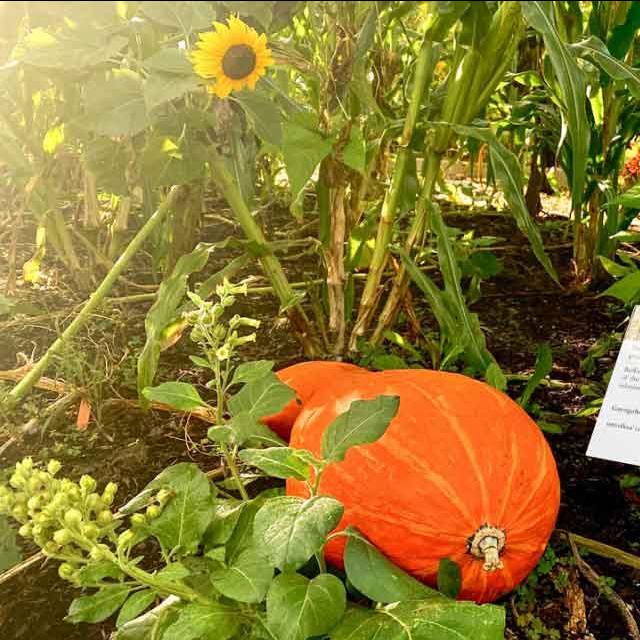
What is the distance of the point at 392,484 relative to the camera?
100cm

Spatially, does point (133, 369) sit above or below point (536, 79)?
below

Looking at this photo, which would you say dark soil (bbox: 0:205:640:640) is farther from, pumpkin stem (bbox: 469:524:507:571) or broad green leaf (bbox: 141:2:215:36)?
broad green leaf (bbox: 141:2:215:36)

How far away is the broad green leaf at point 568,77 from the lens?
85cm

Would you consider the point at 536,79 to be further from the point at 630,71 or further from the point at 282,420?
the point at 282,420

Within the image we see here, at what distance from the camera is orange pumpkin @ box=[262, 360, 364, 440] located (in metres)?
1.28

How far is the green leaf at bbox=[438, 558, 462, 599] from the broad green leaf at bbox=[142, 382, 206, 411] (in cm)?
35

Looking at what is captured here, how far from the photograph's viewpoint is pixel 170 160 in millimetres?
1205

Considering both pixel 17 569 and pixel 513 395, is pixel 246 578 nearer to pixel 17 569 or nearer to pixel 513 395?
pixel 17 569

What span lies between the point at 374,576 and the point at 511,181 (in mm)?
707

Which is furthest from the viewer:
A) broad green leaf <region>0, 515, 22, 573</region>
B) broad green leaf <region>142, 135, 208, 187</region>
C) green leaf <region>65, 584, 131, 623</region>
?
broad green leaf <region>142, 135, 208, 187</region>

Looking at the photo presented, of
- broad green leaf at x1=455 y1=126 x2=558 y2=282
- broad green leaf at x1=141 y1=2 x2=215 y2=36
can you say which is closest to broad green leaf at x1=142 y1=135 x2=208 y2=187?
broad green leaf at x1=141 y1=2 x2=215 y2=36

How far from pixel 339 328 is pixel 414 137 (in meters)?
0.42

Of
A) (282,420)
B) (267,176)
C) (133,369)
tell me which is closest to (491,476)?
(282,420)

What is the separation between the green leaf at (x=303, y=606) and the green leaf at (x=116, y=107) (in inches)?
23.3
